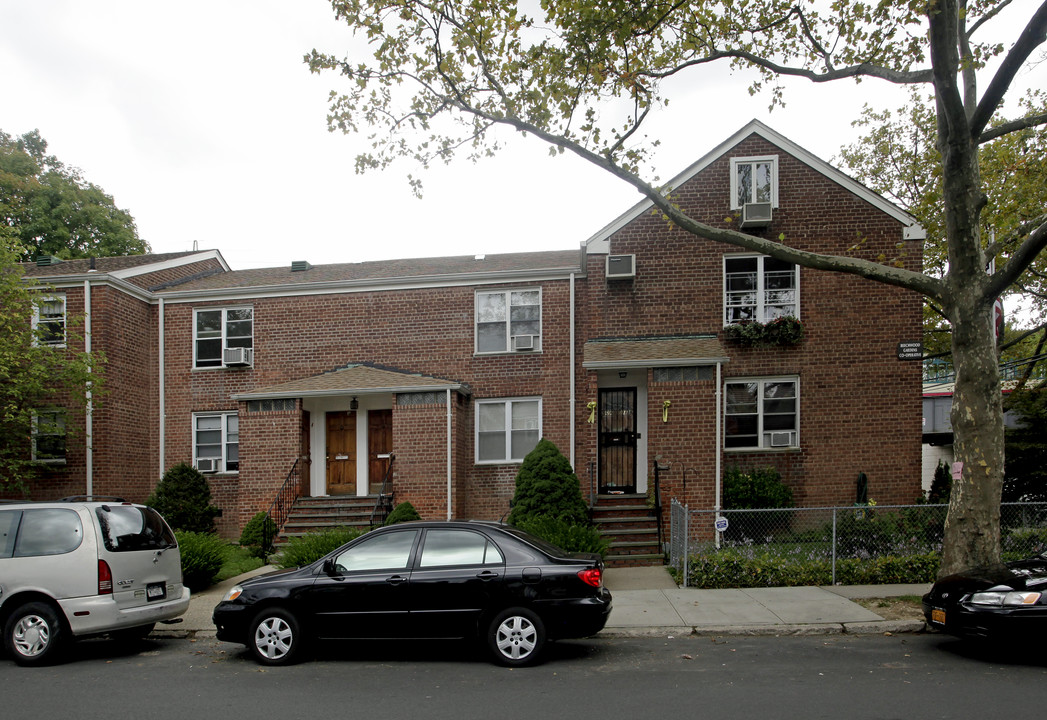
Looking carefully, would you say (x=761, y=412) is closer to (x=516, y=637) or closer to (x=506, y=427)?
(x=506, y=427)

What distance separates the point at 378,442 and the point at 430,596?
33.9ft

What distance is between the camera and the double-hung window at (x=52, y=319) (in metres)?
17.8

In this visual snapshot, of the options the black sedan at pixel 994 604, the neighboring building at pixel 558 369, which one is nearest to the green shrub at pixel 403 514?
the neighboring building at pixel 558 369

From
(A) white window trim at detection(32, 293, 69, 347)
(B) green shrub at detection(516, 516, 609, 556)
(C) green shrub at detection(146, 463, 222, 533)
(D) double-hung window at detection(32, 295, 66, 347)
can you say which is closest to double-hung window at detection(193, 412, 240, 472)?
(C) green shrub at detection(146, 463, 222, 533)

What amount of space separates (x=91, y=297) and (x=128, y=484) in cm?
443

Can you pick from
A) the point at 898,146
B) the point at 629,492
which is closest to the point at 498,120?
the point at 629,492

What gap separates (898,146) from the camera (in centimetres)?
2327

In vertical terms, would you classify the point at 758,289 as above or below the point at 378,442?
above

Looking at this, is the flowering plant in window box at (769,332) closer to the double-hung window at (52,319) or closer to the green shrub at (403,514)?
the green shrub at (403,514)

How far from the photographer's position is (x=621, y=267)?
1678 centimetres

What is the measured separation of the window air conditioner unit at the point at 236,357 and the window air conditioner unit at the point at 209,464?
2.30 meters

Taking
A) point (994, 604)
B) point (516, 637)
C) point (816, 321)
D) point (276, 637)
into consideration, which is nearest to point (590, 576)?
point (516, 637)

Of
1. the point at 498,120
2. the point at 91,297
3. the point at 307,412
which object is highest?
the point at 498,120

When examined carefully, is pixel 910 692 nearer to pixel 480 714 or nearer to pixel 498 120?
pixel 480 714
